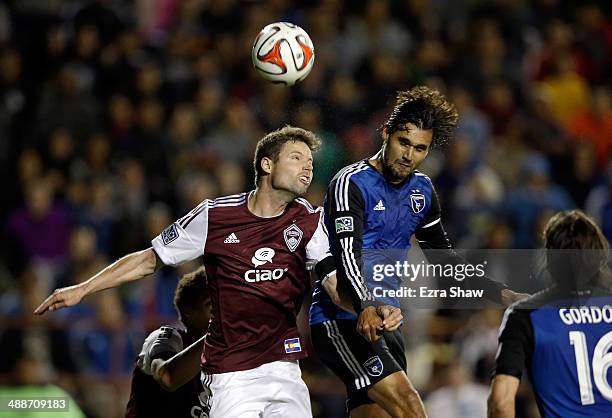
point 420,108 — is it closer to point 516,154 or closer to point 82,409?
point 82,409

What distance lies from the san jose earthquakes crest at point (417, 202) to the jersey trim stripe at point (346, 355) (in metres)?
0.80

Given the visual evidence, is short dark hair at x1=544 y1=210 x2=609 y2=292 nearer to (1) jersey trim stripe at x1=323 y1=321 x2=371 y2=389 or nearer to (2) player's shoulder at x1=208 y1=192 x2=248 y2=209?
(1) jersey trim stripe at x1=323 y1=321 x2=371 y2=389

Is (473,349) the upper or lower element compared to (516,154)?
lower

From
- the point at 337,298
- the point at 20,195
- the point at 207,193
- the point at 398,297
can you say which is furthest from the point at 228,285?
the point at 20,195

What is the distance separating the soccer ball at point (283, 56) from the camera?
6.89 metres

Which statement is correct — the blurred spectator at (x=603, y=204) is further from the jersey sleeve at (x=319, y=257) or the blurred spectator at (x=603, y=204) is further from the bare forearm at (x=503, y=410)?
the bare forearm at (x=503, y=410)

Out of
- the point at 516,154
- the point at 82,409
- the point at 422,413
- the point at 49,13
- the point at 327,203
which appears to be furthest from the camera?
the point at 49,13

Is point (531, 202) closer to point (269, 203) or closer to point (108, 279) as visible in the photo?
point (269, 203)

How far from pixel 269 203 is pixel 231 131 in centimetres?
523

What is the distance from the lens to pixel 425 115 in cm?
614

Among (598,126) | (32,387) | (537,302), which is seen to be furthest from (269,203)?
(598,126)

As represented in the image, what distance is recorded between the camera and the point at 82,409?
369 inches

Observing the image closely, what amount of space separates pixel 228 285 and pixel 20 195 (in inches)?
230

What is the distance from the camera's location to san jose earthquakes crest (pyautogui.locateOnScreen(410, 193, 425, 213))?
20.5 ft
